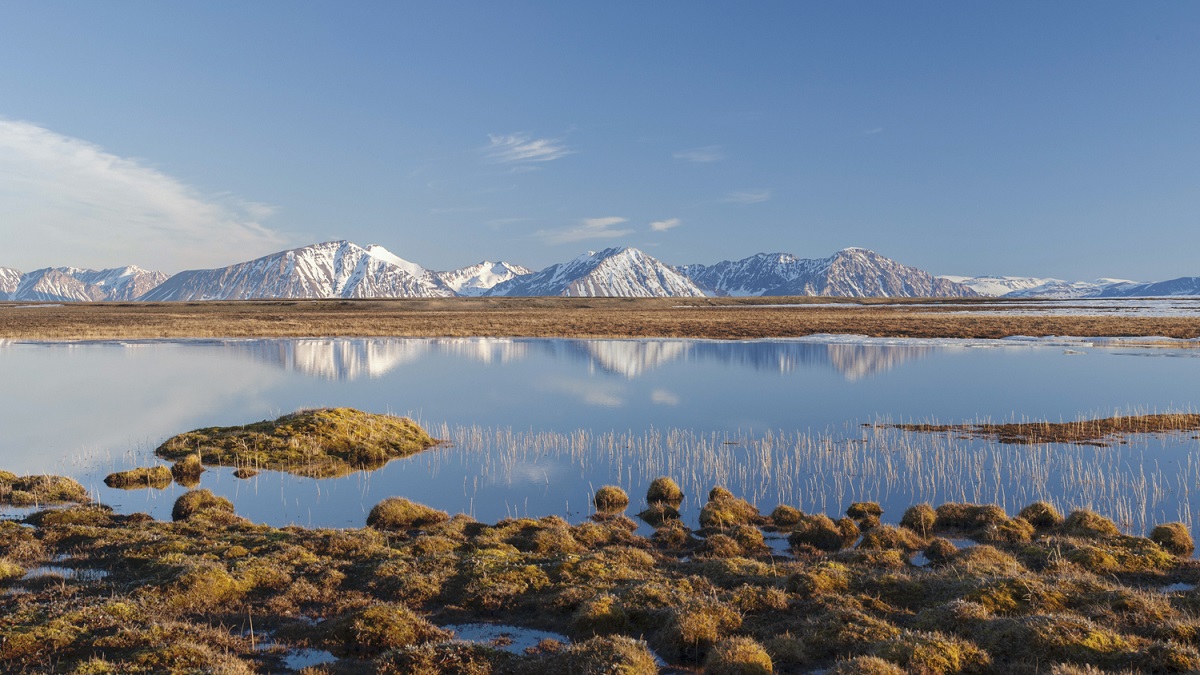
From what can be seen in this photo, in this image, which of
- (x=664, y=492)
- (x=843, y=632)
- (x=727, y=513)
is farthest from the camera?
(x=664, y=492)

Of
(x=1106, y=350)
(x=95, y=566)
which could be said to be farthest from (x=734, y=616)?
(x=1106, y=350)

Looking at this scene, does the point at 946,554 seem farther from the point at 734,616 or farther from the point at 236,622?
the point at 236,622

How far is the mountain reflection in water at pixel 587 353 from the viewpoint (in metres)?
53.3

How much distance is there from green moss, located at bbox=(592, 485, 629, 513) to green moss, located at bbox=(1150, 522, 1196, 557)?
12157 mm

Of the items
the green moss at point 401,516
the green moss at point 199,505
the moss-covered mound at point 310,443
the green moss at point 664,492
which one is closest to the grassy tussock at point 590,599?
the green moss at point 401,516

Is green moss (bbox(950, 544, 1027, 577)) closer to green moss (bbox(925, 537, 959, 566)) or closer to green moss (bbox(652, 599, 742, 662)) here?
green moss (bbox(925, 537, 959, 566))

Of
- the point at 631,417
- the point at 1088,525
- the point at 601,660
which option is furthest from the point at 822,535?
the point at 631,417

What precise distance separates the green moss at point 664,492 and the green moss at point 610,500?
734mm

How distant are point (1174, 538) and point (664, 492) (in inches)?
460

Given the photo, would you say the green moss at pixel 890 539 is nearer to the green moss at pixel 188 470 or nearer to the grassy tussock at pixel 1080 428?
the grassy tussock at pixel 1080 428

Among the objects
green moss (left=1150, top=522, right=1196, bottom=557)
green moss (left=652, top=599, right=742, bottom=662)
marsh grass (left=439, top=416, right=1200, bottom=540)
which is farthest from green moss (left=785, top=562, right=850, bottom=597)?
green moss (left=1150, top=522, right=1196, bottom=557)

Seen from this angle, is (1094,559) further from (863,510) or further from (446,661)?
(446,661)

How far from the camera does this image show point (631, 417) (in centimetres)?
3350

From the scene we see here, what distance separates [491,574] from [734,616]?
463 cm
